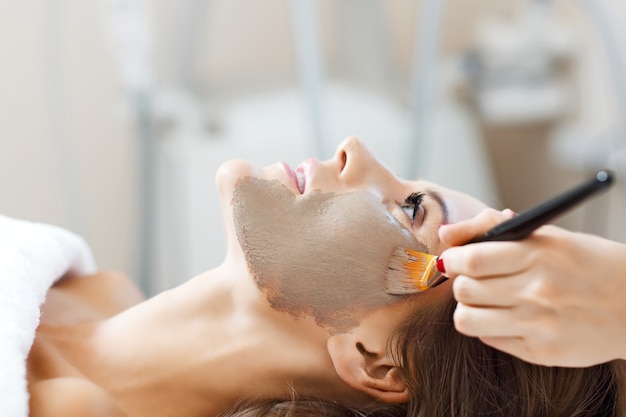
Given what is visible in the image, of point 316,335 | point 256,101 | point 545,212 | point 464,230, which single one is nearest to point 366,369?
point 316,335

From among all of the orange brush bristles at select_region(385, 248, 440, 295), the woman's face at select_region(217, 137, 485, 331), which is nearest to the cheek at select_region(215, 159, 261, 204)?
the woman's face at select_region(217, 137, 485, 331)

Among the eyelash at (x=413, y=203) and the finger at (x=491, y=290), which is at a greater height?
the eyelash at (x=413, y=203)

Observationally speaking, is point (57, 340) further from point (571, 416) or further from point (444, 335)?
point (571, 416)

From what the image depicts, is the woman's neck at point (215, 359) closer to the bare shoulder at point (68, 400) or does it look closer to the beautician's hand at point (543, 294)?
the bare shoulder at point (68, 400)

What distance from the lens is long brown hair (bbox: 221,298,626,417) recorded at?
0.95 metres

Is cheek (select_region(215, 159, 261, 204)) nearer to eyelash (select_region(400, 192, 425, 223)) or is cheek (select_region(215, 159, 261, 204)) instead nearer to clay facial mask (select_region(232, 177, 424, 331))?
clay facial mask (select_region(232, 177, 424, 331))

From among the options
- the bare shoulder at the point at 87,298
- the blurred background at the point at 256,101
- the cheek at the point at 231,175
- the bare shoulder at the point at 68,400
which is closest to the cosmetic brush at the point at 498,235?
the cheek at the point at 231,175

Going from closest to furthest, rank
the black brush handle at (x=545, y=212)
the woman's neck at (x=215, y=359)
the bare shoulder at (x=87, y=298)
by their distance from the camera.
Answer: the black brush handle at (x=545, y=212) < the woman's neck at (x=215, y=359) < the bare shoulder at (x=87, y=298)

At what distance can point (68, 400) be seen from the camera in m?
0.86

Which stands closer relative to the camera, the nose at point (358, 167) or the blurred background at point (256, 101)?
the nose at point (358, 167)

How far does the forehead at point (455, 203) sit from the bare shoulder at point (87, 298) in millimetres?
557

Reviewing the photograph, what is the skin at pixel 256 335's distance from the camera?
979 mm

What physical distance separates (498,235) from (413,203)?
294mm

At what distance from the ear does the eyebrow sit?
0.19 meters
